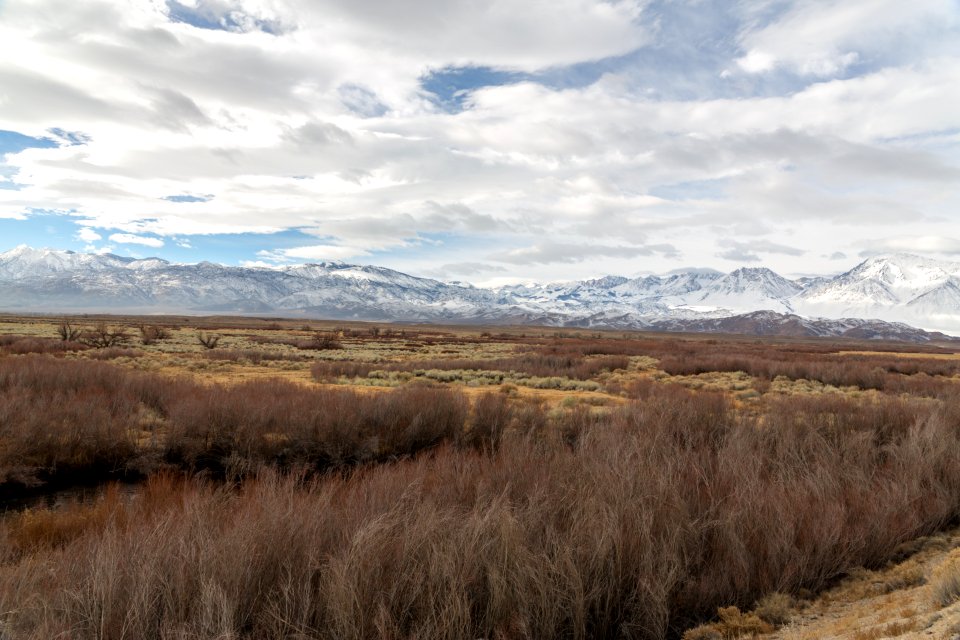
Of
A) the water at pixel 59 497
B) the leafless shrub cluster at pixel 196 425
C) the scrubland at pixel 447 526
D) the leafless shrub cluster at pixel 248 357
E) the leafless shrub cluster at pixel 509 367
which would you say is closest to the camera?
the scrubland at pixel 447 526

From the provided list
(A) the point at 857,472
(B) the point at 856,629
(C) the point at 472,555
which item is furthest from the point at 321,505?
(A) the point at 857,472

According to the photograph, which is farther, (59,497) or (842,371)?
(842,371)

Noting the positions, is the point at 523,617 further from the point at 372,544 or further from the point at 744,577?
the point at 744,577

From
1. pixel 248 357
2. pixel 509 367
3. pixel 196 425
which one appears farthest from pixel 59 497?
pixel 509 367

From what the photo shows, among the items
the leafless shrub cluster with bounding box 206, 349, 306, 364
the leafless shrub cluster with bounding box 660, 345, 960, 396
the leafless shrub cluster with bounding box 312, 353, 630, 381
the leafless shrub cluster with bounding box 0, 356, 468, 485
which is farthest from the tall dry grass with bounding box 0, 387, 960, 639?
the leafless shrub cluster with bounding box 206, 349, 306, 364

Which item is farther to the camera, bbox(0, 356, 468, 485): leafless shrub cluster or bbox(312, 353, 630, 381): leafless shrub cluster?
bbox(312, 353, 630, 381): leafless shrub cluster

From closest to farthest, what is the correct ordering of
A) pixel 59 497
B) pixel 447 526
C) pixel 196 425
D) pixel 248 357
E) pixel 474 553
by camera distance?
pixel 474 553, pixel 447 526, pixel 59 497, pixel 196 425, pixel 248 357

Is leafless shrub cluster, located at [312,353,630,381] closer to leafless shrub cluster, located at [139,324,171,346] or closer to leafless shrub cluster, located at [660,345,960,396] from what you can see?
leafless shrub cluster, located at [660,345,960,396]

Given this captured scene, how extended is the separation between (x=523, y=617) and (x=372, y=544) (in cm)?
130

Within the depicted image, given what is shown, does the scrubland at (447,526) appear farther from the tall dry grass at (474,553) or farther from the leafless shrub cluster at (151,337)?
the leafless shrub cluster at (151,337)

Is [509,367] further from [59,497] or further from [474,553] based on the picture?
[474,553]

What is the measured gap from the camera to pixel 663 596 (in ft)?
14.1

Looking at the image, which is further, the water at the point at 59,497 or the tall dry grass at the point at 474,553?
the water at the point at 59,497

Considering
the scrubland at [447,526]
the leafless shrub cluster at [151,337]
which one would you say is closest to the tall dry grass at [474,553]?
the scrubland at [447,526]
